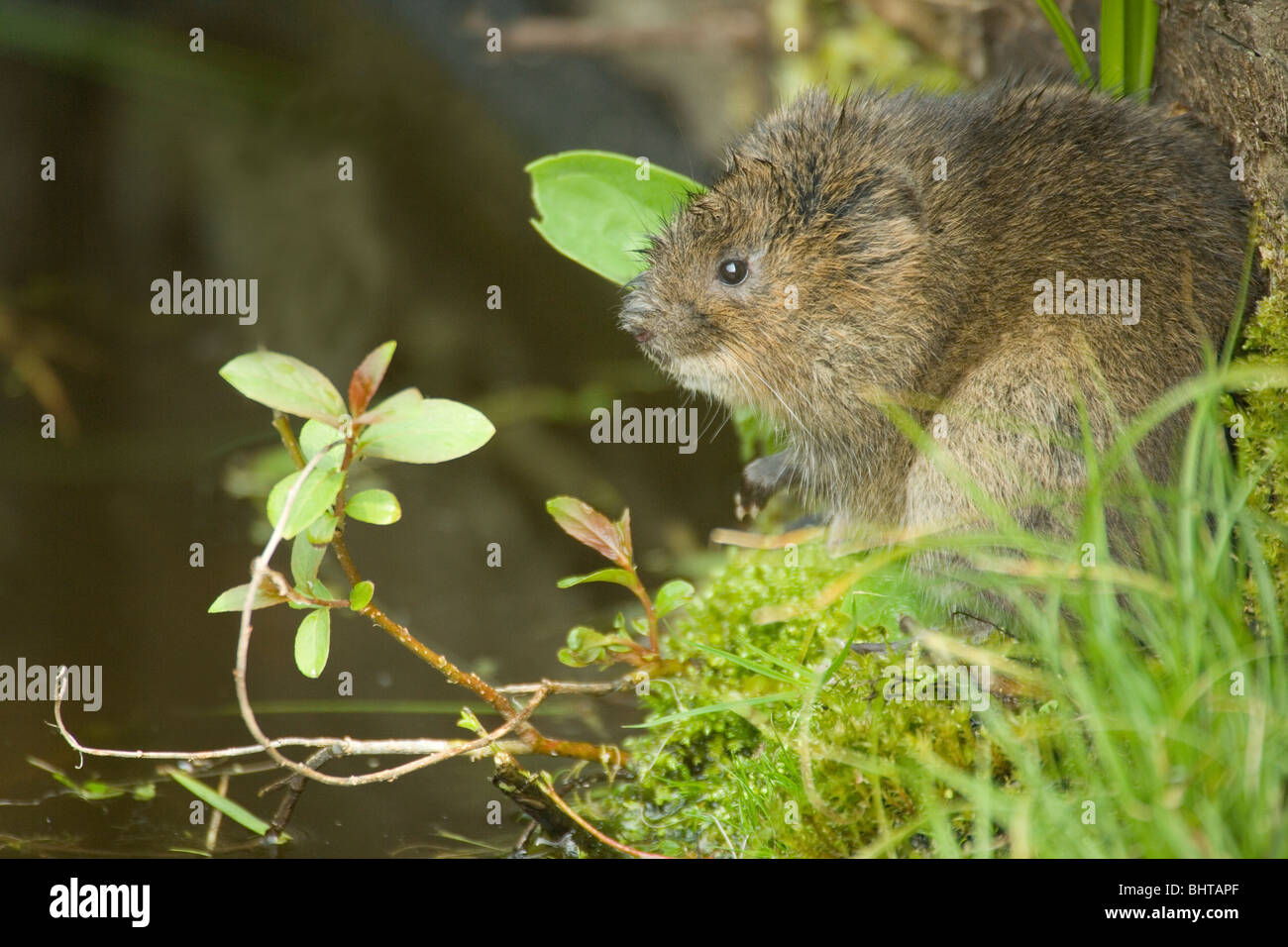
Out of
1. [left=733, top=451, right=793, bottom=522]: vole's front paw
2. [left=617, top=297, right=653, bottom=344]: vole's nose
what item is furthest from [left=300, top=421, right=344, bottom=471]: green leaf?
[left=733, top=451, right=793, bottom=522]: vole's front paw

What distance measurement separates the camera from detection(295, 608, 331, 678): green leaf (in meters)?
2.87

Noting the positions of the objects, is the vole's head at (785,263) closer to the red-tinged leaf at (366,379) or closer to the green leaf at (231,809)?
the red-tinged leaf at (366,379)

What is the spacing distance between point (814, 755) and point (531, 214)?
3882 millimetres

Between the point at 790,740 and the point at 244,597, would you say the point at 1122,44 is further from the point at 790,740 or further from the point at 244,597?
the point at 244,597

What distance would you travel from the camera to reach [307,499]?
272cm

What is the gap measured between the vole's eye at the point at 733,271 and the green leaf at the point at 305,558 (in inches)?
60.2

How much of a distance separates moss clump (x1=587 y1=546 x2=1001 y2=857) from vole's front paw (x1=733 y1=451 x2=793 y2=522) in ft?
0.97

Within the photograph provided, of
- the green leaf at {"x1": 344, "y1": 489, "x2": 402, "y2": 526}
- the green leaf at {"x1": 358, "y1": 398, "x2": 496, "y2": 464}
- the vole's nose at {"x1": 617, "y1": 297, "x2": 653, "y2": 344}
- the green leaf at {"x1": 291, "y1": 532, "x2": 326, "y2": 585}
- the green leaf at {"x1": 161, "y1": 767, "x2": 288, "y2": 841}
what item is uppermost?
the vole's nose at {"x1": 617, "y1": 297, "x2": 653, "y2": 344}

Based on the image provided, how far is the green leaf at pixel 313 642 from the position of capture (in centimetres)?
287

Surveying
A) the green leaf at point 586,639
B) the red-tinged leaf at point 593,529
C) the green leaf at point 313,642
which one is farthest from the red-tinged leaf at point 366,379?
the green leaf at point 586,639

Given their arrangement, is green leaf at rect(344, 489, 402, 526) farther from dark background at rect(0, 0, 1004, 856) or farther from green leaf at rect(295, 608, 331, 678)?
dark background at rect(0, 0, 1004, 856)
